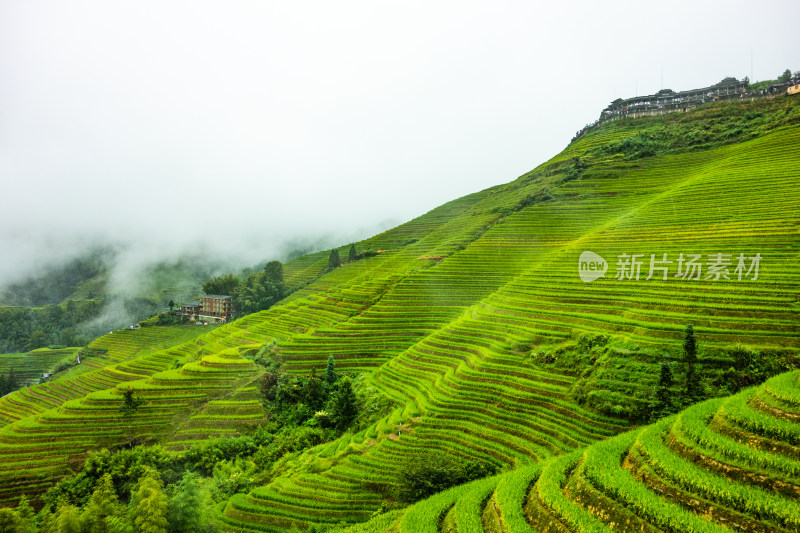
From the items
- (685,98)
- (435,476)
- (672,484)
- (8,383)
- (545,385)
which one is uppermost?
(685,98)

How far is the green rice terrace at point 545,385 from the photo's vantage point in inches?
349

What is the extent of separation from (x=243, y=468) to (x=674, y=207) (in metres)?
36.9

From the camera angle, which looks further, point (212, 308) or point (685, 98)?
point (212, 308)

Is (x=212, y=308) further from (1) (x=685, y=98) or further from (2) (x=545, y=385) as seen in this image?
(1) (x=685, y=98)

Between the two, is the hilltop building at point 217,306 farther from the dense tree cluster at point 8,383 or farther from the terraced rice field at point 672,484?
the terraced rice field at point 672,484

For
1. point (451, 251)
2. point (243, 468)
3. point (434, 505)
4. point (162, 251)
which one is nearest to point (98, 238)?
point (162, 251)

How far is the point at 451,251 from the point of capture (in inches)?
1898

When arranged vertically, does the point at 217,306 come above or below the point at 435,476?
above

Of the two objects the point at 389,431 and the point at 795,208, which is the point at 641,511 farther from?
the point at 795,208

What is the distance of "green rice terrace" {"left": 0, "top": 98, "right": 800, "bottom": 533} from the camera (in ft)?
29.1

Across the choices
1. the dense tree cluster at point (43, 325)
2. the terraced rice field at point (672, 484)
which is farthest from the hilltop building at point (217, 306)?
the terraced rice field at point (672, 484)

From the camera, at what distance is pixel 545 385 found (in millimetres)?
18094

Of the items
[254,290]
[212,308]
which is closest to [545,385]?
[254,290]

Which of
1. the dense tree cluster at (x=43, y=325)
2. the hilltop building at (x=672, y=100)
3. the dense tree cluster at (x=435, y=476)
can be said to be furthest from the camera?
the dense tree cluster at (x=43, y=325)
